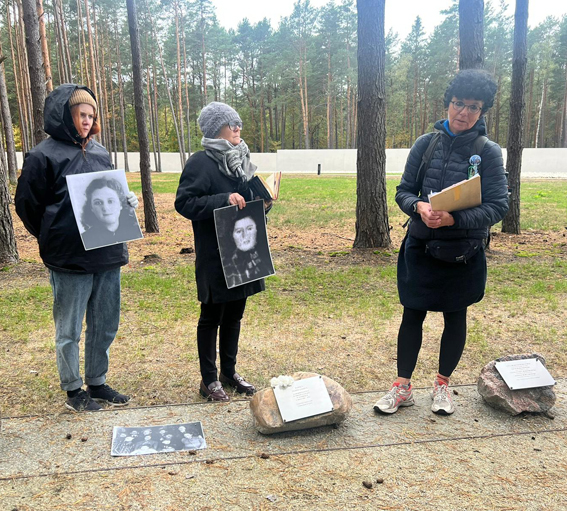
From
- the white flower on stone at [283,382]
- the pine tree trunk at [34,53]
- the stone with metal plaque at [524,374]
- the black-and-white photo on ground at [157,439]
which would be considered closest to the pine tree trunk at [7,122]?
the pine tree trunk at [34,53]

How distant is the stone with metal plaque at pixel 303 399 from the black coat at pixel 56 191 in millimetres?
1299

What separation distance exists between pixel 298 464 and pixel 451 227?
4.94ft

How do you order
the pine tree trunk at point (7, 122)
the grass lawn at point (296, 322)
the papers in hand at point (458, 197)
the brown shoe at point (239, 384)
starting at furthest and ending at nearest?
the pine tree trunk at point (7, 122)
the grass lawn at point (296, 322)
the brown shoe at point (239, 384)
the papers in hand at point (458, 197)

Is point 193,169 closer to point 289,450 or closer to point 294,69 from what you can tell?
point 289,450

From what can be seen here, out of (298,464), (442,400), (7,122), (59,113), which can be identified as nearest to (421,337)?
(442,400)

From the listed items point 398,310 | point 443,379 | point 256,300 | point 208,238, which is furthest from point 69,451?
point 398,310

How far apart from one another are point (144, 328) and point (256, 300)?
138 cm

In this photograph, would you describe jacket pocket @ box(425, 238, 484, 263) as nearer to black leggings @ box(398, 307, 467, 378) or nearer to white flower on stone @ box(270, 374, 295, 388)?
black leggings @ box(398, 307, 467, 378)

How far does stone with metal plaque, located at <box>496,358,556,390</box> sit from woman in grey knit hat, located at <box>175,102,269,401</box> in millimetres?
1648

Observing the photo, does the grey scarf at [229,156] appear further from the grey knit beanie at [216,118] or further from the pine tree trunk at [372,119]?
the pine tree trunk at [372,119]

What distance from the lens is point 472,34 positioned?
22.4ft

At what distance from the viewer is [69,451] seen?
2646mm

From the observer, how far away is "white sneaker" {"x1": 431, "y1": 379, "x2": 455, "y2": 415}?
10.1ft

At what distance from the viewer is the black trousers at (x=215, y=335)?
10.5ft
